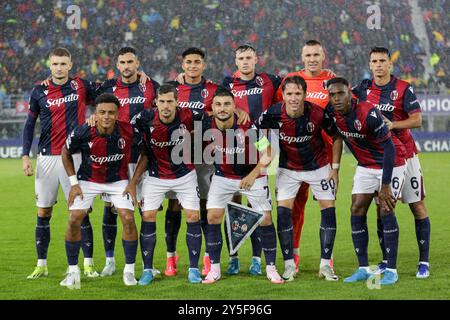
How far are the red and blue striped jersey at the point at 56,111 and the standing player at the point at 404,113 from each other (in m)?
2.51

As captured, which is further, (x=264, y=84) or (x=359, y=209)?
(x=264, y=84)

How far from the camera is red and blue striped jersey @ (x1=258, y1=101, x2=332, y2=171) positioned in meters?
6.69

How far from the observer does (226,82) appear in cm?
742

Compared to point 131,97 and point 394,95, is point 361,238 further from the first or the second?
point 131,97

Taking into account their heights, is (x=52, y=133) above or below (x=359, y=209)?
above

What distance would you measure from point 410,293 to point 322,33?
19.3m

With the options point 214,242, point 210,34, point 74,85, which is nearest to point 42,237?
point 74,85

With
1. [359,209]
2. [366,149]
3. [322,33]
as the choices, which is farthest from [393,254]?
[322,33]

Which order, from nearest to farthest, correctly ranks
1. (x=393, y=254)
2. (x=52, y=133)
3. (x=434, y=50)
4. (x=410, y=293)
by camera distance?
(x=410, y=293), (x=393, y=254), (x=52, y=133), (x=434, y=50)

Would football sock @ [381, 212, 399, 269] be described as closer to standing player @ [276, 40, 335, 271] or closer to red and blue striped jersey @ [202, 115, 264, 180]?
standing player @ [276, 40, 335, 271]

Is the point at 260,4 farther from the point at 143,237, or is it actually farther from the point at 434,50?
the point at 143,237

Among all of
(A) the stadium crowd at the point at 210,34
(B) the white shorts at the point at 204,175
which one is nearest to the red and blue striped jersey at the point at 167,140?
(B) the white shorts at the point at 204,175

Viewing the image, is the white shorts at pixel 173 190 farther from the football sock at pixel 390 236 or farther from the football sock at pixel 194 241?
the football sock at pixel 390 236

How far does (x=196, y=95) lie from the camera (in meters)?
7.27
